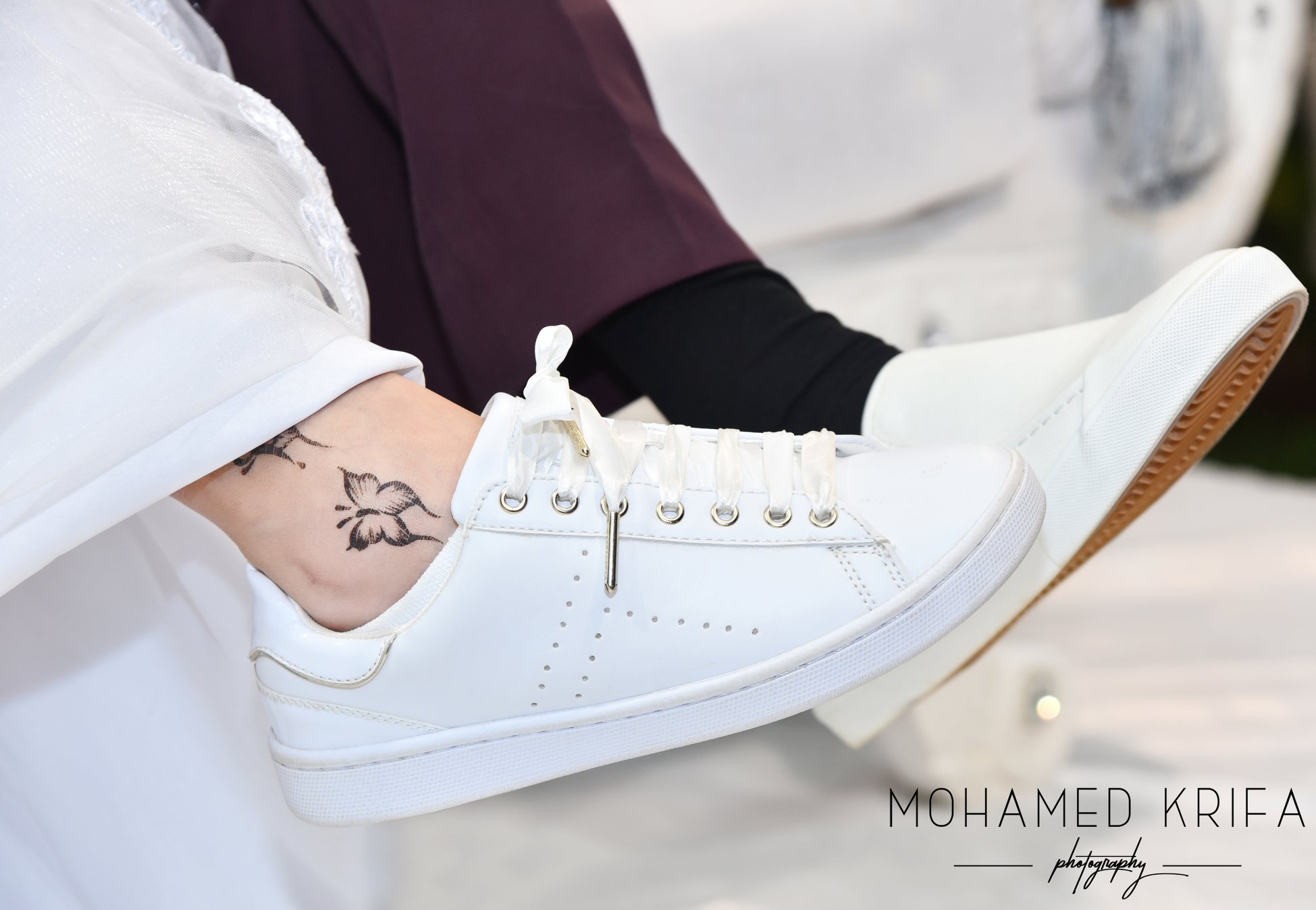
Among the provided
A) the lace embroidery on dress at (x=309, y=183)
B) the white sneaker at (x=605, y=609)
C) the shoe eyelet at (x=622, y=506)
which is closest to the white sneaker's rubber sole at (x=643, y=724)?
the white sneaker at (x=605, y=609)

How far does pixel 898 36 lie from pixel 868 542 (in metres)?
0.91

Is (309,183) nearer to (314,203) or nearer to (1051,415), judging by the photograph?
(314,203)

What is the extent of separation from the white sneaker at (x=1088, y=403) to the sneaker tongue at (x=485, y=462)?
10.9 inches

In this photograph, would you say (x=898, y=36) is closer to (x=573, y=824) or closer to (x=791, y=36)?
(x=791, y=36)

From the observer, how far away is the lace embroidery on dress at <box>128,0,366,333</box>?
60 centimetres

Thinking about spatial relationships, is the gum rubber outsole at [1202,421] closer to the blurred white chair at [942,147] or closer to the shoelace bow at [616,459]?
the shoelace bow at [616,459]

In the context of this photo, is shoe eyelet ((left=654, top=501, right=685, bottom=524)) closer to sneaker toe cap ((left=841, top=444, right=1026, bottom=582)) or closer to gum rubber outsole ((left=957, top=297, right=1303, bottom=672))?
sneaker toe cap ((left=841, top=444, right=1026, bottom=582))

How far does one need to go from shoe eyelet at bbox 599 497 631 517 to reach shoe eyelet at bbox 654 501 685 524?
17mm

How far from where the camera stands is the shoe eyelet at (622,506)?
20.8 inches

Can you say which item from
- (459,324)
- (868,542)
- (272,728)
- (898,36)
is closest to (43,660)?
(272,728)

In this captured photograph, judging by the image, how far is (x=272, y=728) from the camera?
562 millimetres

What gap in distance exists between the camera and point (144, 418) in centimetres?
47

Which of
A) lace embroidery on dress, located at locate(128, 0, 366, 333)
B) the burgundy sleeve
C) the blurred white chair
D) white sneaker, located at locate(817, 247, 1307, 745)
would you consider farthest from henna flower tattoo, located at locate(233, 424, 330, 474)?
the blurred white chair

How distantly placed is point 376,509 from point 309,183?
23 cm
